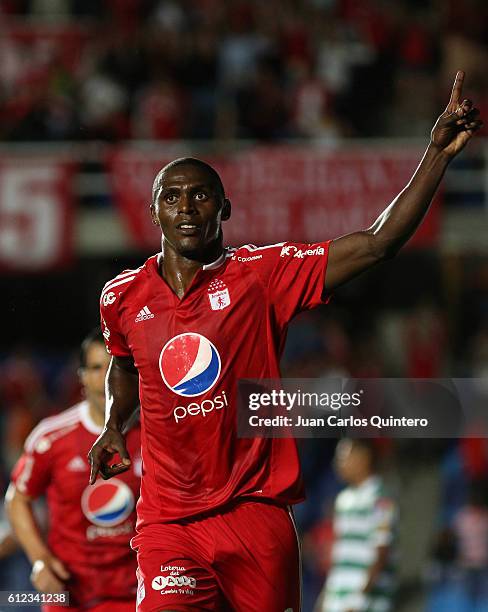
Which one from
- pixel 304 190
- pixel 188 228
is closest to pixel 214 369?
pixel 188 228

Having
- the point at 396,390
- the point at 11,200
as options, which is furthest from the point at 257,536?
the point at 11,200

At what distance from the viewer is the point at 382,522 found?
23.5 feet

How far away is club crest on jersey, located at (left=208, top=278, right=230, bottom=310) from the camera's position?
415 cm

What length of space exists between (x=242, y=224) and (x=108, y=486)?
5.97 meters

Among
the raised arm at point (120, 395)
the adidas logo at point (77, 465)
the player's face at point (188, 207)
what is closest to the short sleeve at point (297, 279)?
the player's face at point (188, 207)

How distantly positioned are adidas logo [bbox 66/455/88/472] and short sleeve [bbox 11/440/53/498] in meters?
0.10

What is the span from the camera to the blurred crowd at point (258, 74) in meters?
12.7

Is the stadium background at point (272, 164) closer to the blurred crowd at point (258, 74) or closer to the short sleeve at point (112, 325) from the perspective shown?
the blurred crowd at point (258, 74)

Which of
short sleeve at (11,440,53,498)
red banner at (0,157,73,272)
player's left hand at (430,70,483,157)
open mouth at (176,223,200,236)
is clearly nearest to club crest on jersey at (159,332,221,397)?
open mouth at (176,223,200,236)

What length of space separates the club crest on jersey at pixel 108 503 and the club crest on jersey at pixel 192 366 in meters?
1.46

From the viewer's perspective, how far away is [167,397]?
4.14 meters

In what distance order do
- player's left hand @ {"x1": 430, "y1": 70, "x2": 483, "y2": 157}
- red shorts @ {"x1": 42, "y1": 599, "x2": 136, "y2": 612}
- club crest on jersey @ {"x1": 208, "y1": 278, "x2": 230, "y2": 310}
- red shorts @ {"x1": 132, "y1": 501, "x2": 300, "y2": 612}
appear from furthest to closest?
red shorts @ {"x1": 42, "y1": 599, "x2": 136, "y2": 612} → club crest on jersey @ {"x1": 208, "y1": 278, "x2": 230, "y2": 310} → red shorts @ {"x1": 132, "y1": 501, "x2": 300, "y2": 612} → player's left hand @ {"x1": 430, "y1": 70, "x2": 483, "y2": 157}

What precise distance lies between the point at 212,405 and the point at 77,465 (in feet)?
5.51

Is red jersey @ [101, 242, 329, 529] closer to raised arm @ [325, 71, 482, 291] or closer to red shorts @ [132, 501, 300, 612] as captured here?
red shorts @ [132, 501, 300, 612]
